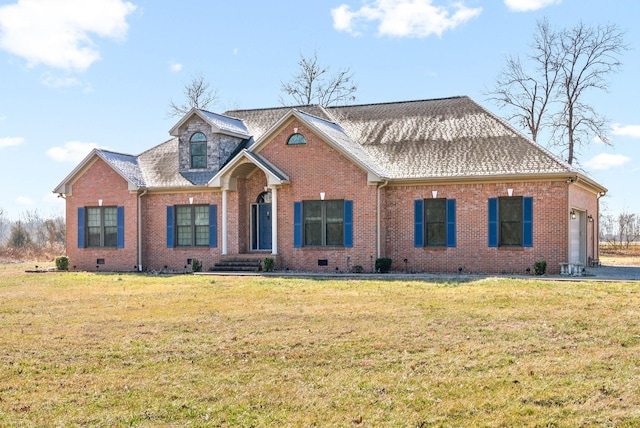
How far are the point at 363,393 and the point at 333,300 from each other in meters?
7.92

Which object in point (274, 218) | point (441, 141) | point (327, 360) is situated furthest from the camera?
point (441, 141)

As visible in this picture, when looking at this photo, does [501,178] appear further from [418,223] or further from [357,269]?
[357,269]

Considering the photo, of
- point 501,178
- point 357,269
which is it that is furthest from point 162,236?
point 501,178

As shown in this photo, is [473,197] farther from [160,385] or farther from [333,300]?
[160,385]

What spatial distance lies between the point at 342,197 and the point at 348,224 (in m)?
0.94

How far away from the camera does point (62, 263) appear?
28.8 meters

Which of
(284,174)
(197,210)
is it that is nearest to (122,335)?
(284,174)

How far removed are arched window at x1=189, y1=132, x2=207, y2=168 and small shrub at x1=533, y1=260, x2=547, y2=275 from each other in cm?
1287

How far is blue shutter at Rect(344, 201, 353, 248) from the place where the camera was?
2470 cm

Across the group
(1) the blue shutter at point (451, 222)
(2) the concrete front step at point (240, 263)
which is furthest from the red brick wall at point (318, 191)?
(1) the blue shutter at point (451, 222)

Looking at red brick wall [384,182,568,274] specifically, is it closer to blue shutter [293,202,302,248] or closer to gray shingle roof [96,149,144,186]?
blue shutter [293,202,302,248]

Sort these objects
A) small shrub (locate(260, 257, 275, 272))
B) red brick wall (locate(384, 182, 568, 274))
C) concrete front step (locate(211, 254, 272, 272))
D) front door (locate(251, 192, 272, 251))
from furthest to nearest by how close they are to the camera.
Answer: front door (locate(251, 192, 272, 251)) < concrete front step (locate(211, 254, 272, 272)) < small shrub (locate(260, 257, 275, 272)) < red brick wall (locate(384, 182, 568, 274))

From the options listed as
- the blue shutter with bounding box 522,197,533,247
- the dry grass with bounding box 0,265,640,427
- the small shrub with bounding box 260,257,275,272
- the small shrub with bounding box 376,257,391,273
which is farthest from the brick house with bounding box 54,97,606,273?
the dry grass with bounding box 0,265,640,427

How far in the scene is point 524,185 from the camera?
916 inches
